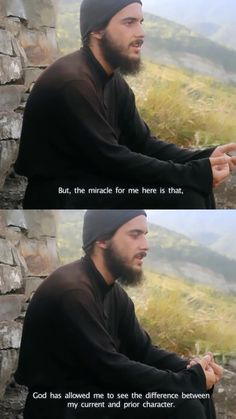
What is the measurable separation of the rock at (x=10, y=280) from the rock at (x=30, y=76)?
83cm

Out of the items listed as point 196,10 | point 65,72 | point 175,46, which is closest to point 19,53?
point 65,72

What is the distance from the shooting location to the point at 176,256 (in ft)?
16.5

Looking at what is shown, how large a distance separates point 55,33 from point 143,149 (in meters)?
0.68

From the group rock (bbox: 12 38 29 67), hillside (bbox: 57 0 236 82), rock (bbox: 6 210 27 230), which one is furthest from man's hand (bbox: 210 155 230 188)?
rock (bbox: 12 38 29 67)

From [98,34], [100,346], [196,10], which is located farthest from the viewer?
[196,10]

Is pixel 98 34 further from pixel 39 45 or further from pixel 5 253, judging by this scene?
pixel 5 253

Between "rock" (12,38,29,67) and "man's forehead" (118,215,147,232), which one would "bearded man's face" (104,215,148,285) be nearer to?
"man's forehead" (118,215,147,232)

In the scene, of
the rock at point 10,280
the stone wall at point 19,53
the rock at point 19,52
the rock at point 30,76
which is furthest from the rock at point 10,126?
the rock at point 10,280

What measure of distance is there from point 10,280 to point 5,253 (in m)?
0.13

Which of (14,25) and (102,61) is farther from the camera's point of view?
(14,25)

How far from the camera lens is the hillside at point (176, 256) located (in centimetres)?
498

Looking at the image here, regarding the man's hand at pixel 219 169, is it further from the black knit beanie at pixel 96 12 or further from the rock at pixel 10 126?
the rock at pixel 10 126

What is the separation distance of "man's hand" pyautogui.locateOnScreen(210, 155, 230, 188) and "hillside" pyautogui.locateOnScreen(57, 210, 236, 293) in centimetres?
30

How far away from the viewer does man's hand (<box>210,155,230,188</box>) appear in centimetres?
491
